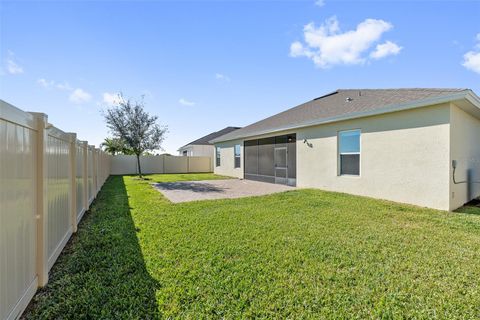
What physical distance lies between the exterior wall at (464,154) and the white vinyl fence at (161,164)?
68.8ft

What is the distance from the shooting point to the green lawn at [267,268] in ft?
7.70

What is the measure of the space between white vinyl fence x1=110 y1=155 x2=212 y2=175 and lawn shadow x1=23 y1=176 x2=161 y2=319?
64.6ft

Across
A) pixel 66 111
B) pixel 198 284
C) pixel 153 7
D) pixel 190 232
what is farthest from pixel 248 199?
pixel 66 111

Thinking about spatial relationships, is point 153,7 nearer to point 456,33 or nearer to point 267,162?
point 267,162

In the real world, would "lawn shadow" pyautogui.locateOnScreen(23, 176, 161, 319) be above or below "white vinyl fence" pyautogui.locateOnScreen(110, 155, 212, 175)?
below

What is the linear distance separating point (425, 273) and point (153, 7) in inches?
402

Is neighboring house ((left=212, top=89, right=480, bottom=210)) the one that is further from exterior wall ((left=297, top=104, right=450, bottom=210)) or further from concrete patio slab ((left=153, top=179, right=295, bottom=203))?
concrete patio slab ((left=153, top=179, right=295, bottom=203))

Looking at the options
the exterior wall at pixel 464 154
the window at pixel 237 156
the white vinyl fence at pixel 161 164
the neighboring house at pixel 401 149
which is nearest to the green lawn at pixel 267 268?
the neighboring house at pixel 401 149

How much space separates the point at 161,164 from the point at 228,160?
8473mm

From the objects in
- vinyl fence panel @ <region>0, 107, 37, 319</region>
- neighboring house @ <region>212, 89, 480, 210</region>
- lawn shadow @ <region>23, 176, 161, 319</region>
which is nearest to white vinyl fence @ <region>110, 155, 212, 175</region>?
neighboring house @ <region>212, 89, 480, 210</region>

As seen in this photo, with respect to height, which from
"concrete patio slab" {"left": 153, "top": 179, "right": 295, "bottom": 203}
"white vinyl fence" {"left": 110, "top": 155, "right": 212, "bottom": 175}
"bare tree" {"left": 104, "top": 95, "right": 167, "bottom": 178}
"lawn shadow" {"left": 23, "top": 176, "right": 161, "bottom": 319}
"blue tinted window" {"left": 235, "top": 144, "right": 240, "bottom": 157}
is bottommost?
"concrete patio slab" {"left": 153, "top": 179, "right": 295, "bottom": 203}

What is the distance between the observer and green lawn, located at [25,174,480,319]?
2.35m

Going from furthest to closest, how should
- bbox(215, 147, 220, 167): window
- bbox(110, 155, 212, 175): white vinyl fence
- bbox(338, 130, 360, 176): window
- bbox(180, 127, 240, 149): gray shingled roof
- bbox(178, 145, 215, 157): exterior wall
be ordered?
bbox(180, 127, 240, 149): gray shingled roof → bbox(178, 145, 215, 157): exterior wall → bbox(110, 155, 212, 175): white vinyl fence → bbox(215, 147, 220, 167): window → bbox(338, 130, 360, 176): window

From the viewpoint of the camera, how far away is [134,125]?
59.2ft
